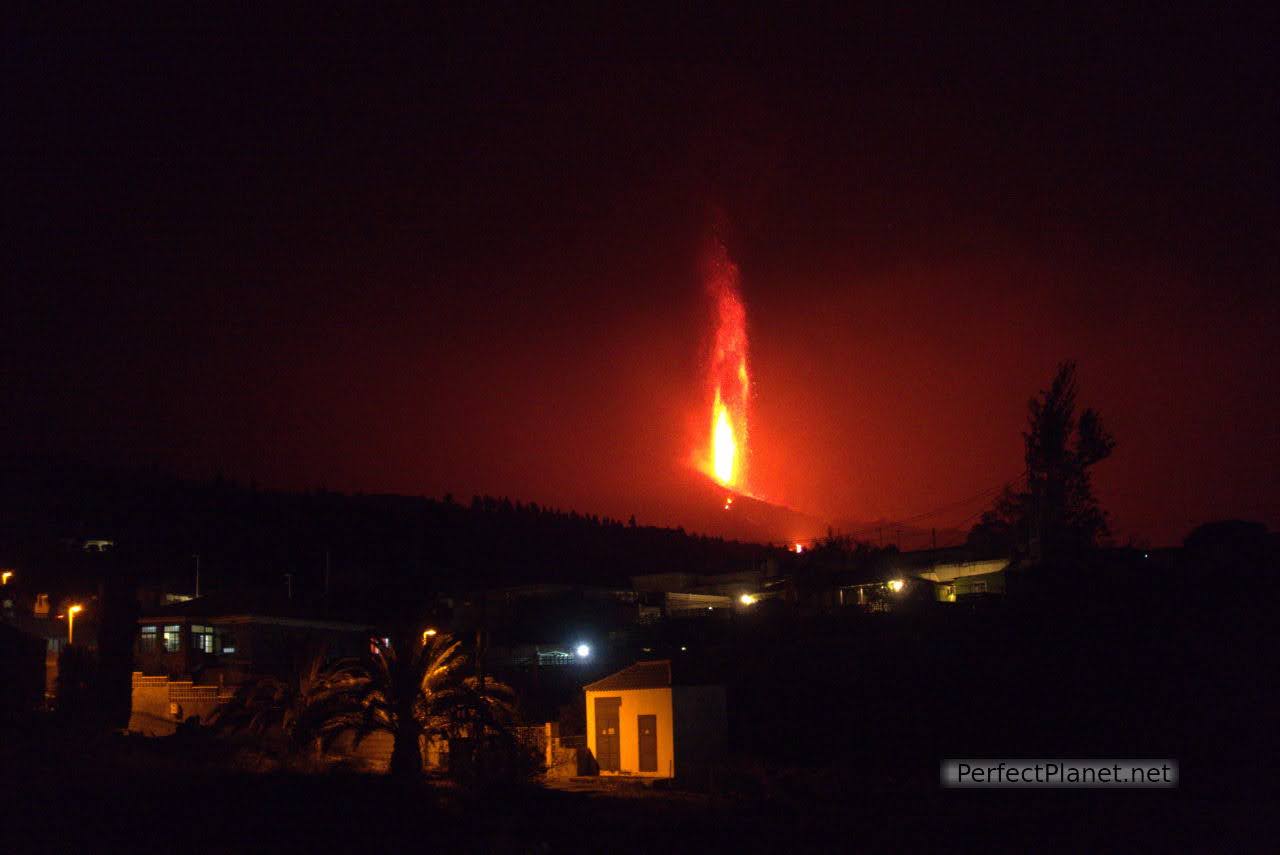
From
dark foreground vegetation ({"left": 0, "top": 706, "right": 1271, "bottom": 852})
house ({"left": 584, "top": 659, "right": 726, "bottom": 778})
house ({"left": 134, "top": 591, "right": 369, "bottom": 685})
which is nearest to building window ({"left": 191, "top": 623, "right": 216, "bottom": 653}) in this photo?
house ({"left": 134, "top": 591, "right": 369, "bottom": 685})

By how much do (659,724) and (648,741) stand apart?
25.0 inches

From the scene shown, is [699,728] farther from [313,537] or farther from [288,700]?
[313,537]

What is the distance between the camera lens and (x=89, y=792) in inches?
793

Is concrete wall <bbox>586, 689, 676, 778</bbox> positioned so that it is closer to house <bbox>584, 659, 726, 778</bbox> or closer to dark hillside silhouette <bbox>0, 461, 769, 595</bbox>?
house <bbox>584, 659, 726, 778</bbox>

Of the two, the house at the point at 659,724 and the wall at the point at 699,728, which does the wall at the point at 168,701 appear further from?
the wall at the point at 699,728

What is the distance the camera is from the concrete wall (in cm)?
2903

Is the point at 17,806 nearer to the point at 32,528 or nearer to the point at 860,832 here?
the point at 860,832

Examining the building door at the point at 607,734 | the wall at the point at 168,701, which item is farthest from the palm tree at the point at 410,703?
the wall at the point at 168,701

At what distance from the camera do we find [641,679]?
3003cm

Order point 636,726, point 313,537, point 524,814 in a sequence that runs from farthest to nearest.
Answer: point 313,537 < point 636,726 < point 524,814

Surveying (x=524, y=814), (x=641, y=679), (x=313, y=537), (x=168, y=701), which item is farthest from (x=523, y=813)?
(x=313, y=537)

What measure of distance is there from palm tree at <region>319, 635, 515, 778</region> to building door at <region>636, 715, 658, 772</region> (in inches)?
168

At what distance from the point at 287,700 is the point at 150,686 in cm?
830

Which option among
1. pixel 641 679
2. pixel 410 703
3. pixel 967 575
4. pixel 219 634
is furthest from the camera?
Answer: pixel 967 575
